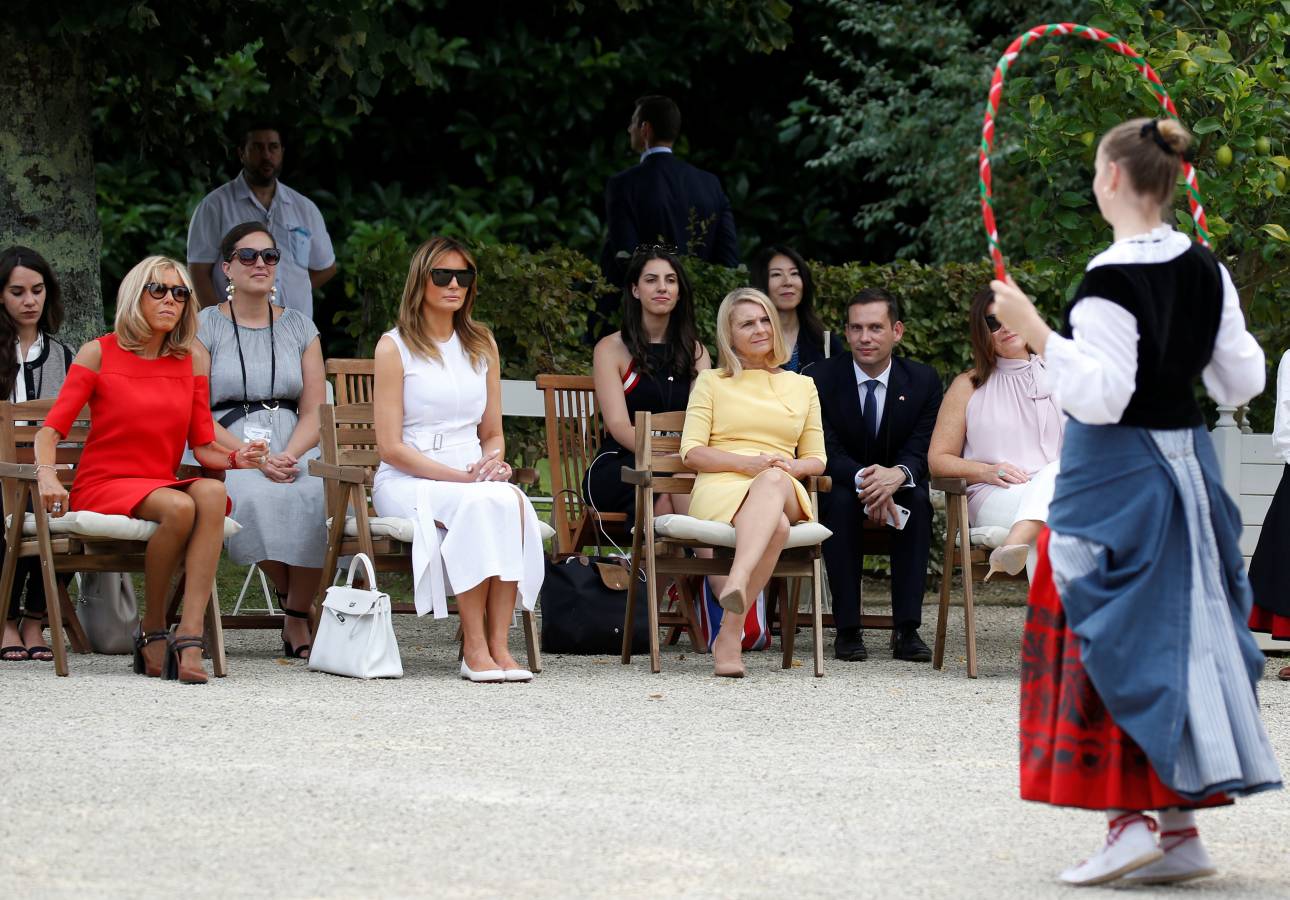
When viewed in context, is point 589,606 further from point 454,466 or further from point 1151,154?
point 1151,154

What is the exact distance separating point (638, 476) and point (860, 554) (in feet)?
3.64

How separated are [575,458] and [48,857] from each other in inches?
184

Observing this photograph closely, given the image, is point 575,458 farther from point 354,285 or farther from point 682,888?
point 682,888

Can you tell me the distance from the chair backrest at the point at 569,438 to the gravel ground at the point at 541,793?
1389mm

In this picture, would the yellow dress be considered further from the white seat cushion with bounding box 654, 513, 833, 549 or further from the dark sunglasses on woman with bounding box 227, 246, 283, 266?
the dark sunglasses on woman with bounding box 227, 246, 283, 266

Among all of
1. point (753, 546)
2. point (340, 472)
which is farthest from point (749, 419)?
point (340, 472)

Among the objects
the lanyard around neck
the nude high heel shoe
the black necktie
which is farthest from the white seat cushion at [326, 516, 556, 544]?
the nude high heel shoe

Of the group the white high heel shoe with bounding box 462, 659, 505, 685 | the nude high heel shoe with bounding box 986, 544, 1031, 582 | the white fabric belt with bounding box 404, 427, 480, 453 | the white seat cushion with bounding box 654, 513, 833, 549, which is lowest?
the white high heel shoe with bounding box 462, 659, 505, 685

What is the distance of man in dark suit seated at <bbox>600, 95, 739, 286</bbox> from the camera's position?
9.77 metres

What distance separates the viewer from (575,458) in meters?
8.59

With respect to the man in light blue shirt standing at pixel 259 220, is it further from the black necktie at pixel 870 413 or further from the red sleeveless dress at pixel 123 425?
the black necktie at pixel 870 413

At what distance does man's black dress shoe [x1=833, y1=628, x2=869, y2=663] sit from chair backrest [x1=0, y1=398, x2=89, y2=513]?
3.10 meters

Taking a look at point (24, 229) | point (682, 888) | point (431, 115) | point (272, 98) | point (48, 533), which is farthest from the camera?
point (431, 115)

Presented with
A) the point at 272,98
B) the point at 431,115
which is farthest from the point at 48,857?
the point at 431,115
